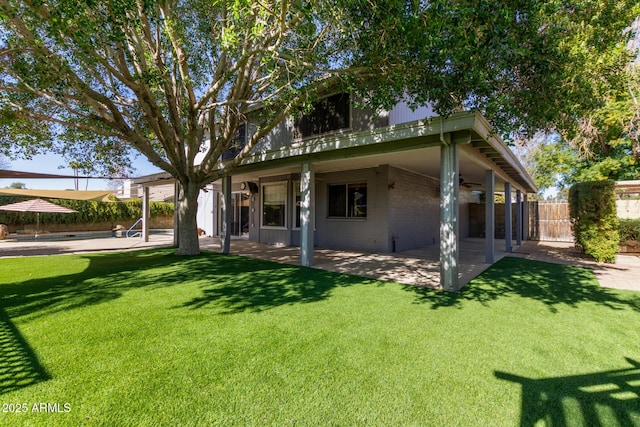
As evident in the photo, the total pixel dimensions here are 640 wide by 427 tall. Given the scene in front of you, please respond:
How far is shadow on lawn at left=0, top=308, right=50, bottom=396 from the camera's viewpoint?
2.37m

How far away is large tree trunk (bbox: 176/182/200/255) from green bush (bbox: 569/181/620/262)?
1145 centimetres

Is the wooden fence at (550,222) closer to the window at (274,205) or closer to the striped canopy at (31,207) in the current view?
the window at (274,205)

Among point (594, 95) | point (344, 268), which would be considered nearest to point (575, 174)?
point (594, 95)

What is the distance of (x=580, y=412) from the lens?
2.16 meters

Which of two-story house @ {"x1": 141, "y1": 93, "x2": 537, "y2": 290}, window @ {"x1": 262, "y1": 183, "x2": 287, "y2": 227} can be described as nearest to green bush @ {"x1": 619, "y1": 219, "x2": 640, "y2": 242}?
two-story house @ {"x1": 141, "y1": 93, "x2": 537, "y2": 290}

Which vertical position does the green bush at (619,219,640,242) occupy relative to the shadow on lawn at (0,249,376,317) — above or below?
above

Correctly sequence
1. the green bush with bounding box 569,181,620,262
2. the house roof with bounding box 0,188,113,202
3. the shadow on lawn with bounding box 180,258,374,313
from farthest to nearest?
the house roof with bounding box 0,188,113,202
the green bush with bounding box 569,181,620,262
the shadow on lawn with bounding box 180,258,374,313

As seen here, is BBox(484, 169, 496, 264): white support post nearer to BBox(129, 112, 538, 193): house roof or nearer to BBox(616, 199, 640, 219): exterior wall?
BBox(129, 112, 538, 193): house roof

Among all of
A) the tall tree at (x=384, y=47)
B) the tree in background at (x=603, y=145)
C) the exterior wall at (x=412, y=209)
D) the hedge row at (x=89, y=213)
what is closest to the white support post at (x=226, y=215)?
the tall tree at (x=384, y=47)

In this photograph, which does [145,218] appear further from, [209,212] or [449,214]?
[449,214]

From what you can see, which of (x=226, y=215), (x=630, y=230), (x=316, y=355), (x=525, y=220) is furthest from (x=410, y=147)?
(x=525, y=220)

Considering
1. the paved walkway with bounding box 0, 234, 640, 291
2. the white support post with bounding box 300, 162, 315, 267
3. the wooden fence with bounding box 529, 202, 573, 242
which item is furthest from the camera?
the wooden fence with bounding box 529, 202, 573, 242

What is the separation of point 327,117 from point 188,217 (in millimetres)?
5394

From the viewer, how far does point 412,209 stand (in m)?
10.8
